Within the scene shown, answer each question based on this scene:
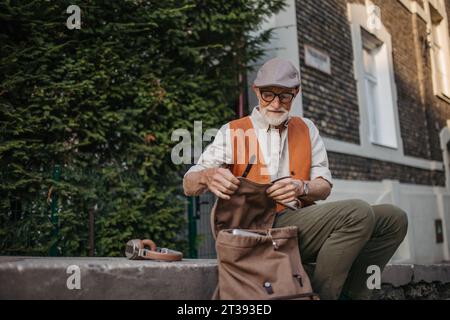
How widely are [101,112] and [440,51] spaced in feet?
32.0

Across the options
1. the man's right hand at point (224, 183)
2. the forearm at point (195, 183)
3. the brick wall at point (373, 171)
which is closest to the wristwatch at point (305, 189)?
the man's right hand at point (224, 183)

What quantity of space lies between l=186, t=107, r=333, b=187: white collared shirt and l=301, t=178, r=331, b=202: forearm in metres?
0.07

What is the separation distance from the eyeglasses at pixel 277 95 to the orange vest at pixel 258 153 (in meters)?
0.18

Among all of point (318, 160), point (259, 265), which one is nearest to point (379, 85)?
point (318, 160)

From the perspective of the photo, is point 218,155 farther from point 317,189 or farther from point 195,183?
point 317,189

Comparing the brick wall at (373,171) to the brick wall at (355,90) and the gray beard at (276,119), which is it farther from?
the gray beard at (276,119)

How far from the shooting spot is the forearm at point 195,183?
7.43 feet

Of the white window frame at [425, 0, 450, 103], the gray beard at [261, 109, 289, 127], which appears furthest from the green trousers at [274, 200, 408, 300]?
the white window frame at [425, 0, 450, 103]

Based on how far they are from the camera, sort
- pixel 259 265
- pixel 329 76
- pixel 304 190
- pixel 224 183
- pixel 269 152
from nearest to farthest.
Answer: pixel 259 265, pixel 224 183, pixel 304 190, pixel 269 152, pixel 329 76

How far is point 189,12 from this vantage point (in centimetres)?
430

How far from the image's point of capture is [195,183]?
230 cm

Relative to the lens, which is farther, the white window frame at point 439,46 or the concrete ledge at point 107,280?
the white window frame at point 439,46

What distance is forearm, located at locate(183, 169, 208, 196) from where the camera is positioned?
7.43 ft
